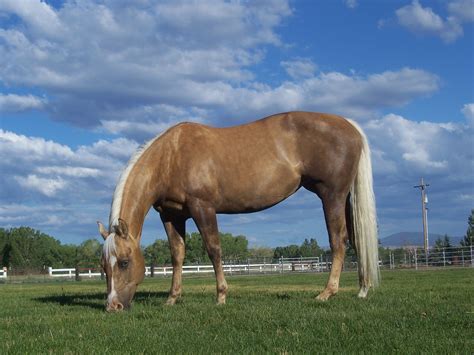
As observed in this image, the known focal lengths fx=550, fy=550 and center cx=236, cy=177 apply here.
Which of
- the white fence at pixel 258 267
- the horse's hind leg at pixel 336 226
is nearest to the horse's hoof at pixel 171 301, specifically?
the horse's hind leg at pixel 336 226

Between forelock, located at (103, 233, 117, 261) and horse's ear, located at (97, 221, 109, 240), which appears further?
horse's ear, located at (97, 221, 109, 240)

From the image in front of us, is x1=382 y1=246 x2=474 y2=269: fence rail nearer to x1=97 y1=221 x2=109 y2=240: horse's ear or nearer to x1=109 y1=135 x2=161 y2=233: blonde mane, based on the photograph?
x1=109 y1=135 x2=161 y2=233: blonde mane

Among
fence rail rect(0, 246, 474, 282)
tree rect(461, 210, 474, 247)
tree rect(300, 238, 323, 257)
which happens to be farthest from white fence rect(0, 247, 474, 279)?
tree rect(300, 238, 323, 257)

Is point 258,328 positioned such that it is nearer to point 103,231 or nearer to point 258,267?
point 103,231

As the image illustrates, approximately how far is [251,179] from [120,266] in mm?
2376

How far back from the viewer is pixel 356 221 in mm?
8391

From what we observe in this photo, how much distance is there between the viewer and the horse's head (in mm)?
7238

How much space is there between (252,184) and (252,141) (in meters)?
0.69

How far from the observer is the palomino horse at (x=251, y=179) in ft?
26.2

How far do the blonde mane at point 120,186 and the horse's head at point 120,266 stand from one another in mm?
224

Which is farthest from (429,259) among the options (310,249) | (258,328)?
(310,249)

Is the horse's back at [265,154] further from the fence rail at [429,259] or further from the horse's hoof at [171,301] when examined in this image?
the fence rail at [429,259]

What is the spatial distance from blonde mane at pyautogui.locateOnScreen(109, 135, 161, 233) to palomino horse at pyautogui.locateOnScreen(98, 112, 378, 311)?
0.05 feet

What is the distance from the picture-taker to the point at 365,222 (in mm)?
8305
